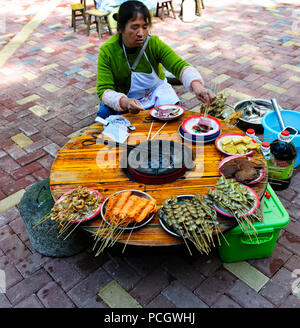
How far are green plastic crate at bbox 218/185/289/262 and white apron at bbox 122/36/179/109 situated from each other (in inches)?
66.5

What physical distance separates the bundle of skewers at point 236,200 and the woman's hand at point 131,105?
49.6 inches

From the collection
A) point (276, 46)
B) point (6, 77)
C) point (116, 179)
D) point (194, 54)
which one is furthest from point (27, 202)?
point (276, 46)

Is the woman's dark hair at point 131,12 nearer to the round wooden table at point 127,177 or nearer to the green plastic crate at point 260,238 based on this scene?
the round wooden table at point 127,177

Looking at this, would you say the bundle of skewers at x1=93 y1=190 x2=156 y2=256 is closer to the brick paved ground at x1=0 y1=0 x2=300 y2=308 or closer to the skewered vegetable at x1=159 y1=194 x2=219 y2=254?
the skewered vegetable at x1=159 y1=194 x2=219 y2=254

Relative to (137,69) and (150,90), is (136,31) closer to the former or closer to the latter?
(137,69)

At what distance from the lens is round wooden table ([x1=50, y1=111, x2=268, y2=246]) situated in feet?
6.91

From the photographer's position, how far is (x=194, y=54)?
22.9ft

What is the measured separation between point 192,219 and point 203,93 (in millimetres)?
1554

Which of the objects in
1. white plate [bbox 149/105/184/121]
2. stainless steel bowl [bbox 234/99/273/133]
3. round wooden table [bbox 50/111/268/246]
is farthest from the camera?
stainless steel bowl [bbox 234/99/273/133]

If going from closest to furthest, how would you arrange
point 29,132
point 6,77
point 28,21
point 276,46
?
point 29,132 → point 6,77 → point 276,46 → point 28,21

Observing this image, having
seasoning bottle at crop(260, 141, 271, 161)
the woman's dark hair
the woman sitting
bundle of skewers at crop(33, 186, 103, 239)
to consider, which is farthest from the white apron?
bundle of skewers at crop(33, 186, 103, 239)

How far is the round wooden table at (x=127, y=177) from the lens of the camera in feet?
6.91

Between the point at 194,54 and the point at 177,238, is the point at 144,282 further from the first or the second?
the point at 194,54

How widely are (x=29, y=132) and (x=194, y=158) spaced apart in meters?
3.33
